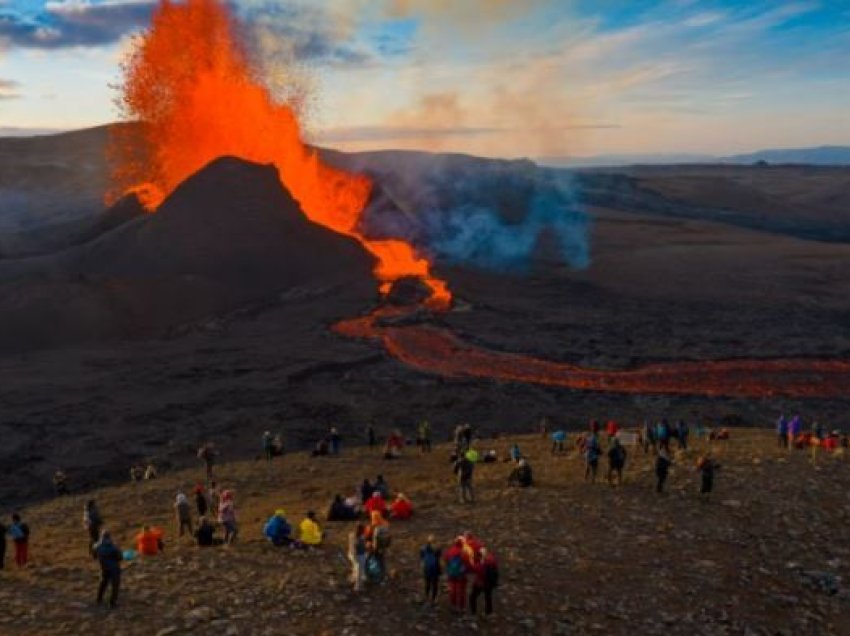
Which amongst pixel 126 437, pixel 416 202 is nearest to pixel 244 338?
pixel 126 437

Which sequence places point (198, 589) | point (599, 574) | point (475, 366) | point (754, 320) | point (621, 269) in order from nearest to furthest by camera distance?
point (198, 589), point (599, 574), point (475, 366), point (754, 320), point (621, 269)

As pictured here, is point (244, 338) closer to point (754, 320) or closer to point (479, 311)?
point (479, 311)

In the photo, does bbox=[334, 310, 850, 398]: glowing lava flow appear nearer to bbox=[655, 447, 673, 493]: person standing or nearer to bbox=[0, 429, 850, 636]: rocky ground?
bbox=[0, 429, 850, 636]: rocky ground

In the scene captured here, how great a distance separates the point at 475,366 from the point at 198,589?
3815 cm

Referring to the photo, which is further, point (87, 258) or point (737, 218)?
point (737, 218)

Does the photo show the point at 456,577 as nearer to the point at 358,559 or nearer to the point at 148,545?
the point at 358,559

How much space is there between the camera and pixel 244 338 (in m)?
61.4

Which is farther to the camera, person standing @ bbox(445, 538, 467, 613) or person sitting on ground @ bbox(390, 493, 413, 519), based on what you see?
person sitting on ground @ bbox(390, 493, 413, 519)

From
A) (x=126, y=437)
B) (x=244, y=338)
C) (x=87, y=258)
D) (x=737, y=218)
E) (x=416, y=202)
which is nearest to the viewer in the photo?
(x=126, y=437)

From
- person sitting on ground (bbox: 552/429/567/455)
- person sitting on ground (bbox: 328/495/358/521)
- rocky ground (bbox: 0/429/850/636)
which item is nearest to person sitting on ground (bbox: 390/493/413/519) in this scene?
rocky ground (bbox: 0/429/850/636)

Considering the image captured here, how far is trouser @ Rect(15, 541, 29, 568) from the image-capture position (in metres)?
20.2

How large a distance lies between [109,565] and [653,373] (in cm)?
4296

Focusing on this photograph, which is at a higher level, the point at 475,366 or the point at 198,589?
the point at 198,589

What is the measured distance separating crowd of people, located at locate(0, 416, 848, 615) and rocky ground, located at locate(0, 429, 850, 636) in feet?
1.41
